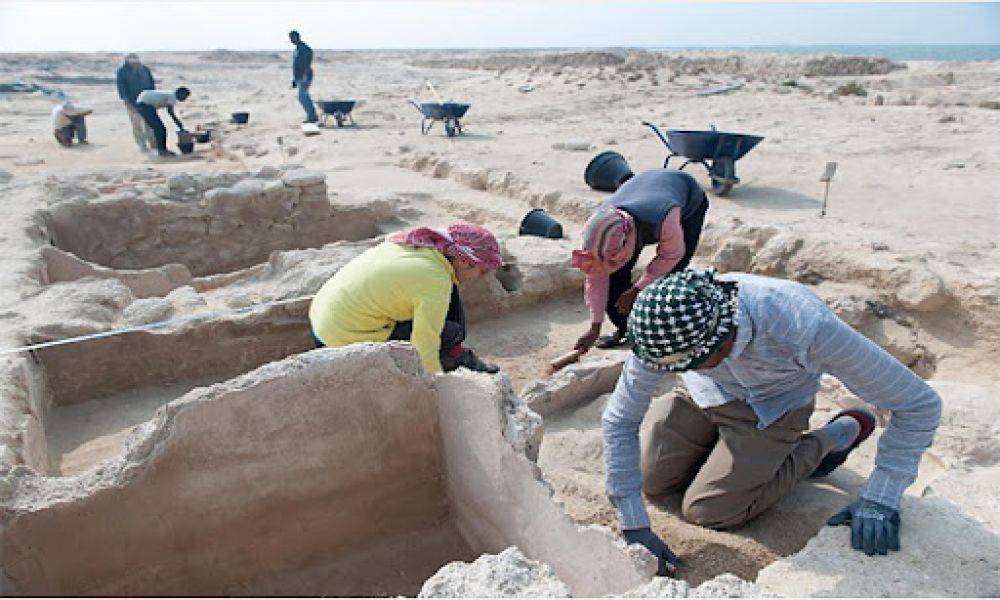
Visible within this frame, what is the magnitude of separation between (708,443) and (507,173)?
535 centimetres

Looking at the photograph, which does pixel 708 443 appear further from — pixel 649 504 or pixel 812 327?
pixel 812 327

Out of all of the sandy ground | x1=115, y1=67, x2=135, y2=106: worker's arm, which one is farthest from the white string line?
x1=115, y1=67, x2=135, y2=106: worker's arm

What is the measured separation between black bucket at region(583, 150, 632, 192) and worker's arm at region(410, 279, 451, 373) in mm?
4399

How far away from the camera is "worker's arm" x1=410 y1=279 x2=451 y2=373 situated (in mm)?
3223

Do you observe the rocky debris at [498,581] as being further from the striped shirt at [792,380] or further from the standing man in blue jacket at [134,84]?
the standing man in blue jacket at [134,84]

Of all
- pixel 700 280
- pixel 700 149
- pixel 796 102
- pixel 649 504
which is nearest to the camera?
pixel 700 280

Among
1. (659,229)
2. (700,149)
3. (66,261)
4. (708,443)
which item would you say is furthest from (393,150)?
(708,443)

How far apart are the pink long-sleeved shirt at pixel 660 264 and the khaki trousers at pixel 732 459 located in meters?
1.26

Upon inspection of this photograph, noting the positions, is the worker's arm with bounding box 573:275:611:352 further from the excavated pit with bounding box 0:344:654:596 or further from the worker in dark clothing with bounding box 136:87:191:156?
the worker in dark clothing with bounding box 136:87:191:156

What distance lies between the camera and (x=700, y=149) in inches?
283

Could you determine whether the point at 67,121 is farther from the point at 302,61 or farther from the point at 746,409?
the point at 746,409

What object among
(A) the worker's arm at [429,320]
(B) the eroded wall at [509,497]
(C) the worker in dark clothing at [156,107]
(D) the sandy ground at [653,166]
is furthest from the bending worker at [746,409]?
(C) the worker in dark clothing at [156,107]

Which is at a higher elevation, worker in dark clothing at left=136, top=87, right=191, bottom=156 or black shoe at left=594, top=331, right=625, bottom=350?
worker in dark clothing at left=136, top=87, right=191, bottom=156

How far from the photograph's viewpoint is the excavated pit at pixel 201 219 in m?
6.23
